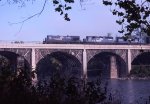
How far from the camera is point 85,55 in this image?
87.2 meters

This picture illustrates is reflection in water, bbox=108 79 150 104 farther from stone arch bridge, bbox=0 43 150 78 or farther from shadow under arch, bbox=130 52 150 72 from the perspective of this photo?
shadow under arch, bbox=130 52 150 72

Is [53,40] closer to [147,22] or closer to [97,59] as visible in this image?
[97,59]

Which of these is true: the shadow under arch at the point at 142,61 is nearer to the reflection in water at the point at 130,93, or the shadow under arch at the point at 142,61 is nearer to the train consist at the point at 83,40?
the train consist at the point at 83,40

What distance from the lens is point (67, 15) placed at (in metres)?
9.05

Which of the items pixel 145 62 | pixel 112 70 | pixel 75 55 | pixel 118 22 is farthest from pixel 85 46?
pixel 118 22

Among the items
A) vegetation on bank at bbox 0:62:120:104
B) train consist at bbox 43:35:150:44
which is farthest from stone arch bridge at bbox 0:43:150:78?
vegetation on bank at bbox 0:62:120:104

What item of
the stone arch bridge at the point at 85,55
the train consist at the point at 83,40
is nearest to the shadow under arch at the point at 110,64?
the stone arch bridge at the point at 85,55

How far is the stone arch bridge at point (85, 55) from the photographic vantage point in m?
79.0

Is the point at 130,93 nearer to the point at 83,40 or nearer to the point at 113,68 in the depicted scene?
the point at 113,68

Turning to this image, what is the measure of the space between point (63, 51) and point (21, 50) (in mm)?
9717

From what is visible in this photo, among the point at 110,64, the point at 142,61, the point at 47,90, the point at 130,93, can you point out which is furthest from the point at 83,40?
the point at 47,90

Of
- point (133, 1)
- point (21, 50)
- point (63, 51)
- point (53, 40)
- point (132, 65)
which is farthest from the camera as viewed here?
point (53, 40)

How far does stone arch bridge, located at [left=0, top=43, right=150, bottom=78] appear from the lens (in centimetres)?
7899

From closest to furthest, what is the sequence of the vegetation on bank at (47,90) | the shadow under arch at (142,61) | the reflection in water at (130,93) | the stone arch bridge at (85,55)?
the vegetation on bank at (47,90) → the reflection in water at (130,93) → the stone arch bridge at (85,55) → the shadow under arch at (142,61)
